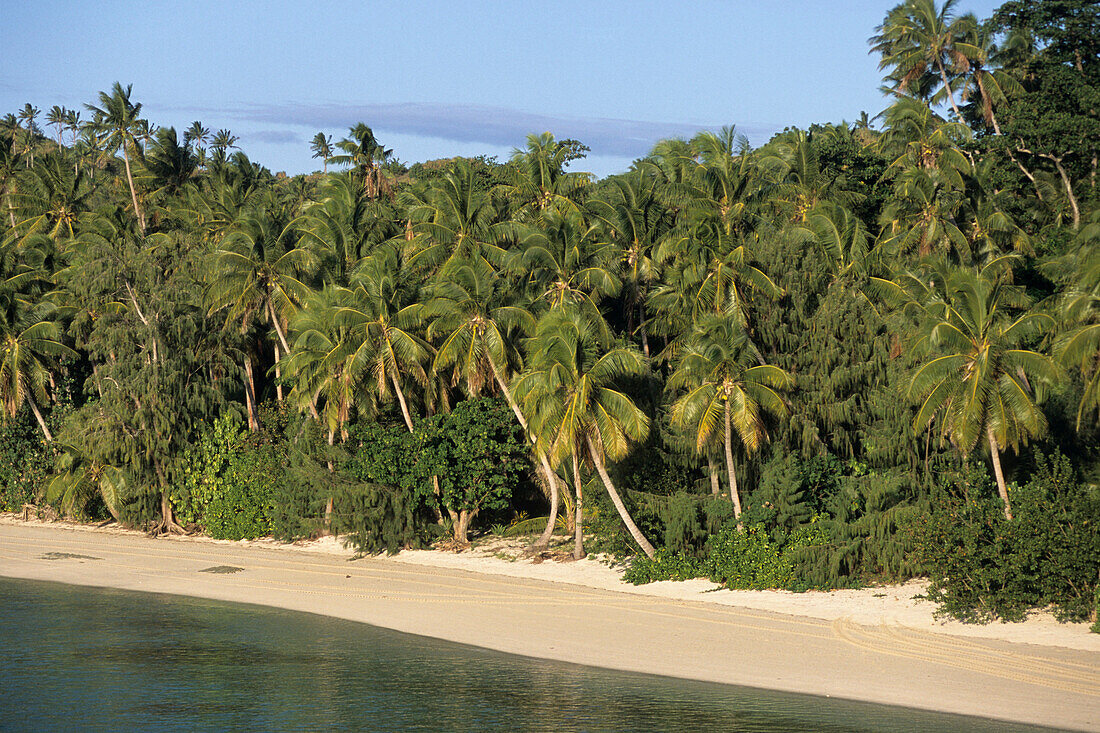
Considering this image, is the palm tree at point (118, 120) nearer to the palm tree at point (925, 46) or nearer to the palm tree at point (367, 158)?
the palm tree at point (367, 158)

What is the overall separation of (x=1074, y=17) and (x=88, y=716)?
4011 centimetres

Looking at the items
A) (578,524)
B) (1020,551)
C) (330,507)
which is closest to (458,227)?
A: (578,524)

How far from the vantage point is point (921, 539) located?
29.5m

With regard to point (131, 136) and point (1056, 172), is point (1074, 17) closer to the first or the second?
point (1056, 172)

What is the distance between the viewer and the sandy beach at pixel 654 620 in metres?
23.3

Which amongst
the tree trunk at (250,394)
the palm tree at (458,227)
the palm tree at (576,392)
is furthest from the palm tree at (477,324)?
the tree trunk at (250,394)

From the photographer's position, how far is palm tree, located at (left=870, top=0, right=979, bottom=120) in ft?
158

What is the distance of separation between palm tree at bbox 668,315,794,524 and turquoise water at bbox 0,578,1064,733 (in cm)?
938

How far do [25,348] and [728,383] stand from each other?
35.1 meters

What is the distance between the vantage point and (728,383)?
3200cm

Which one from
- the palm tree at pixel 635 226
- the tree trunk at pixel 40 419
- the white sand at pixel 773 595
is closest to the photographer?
the white sand at pixel 773 595

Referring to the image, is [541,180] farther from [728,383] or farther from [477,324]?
[728,383]


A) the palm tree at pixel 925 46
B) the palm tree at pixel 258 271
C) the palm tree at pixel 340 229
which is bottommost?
the palm tree at pixel 258 271

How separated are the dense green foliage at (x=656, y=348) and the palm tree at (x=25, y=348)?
0.16 m
